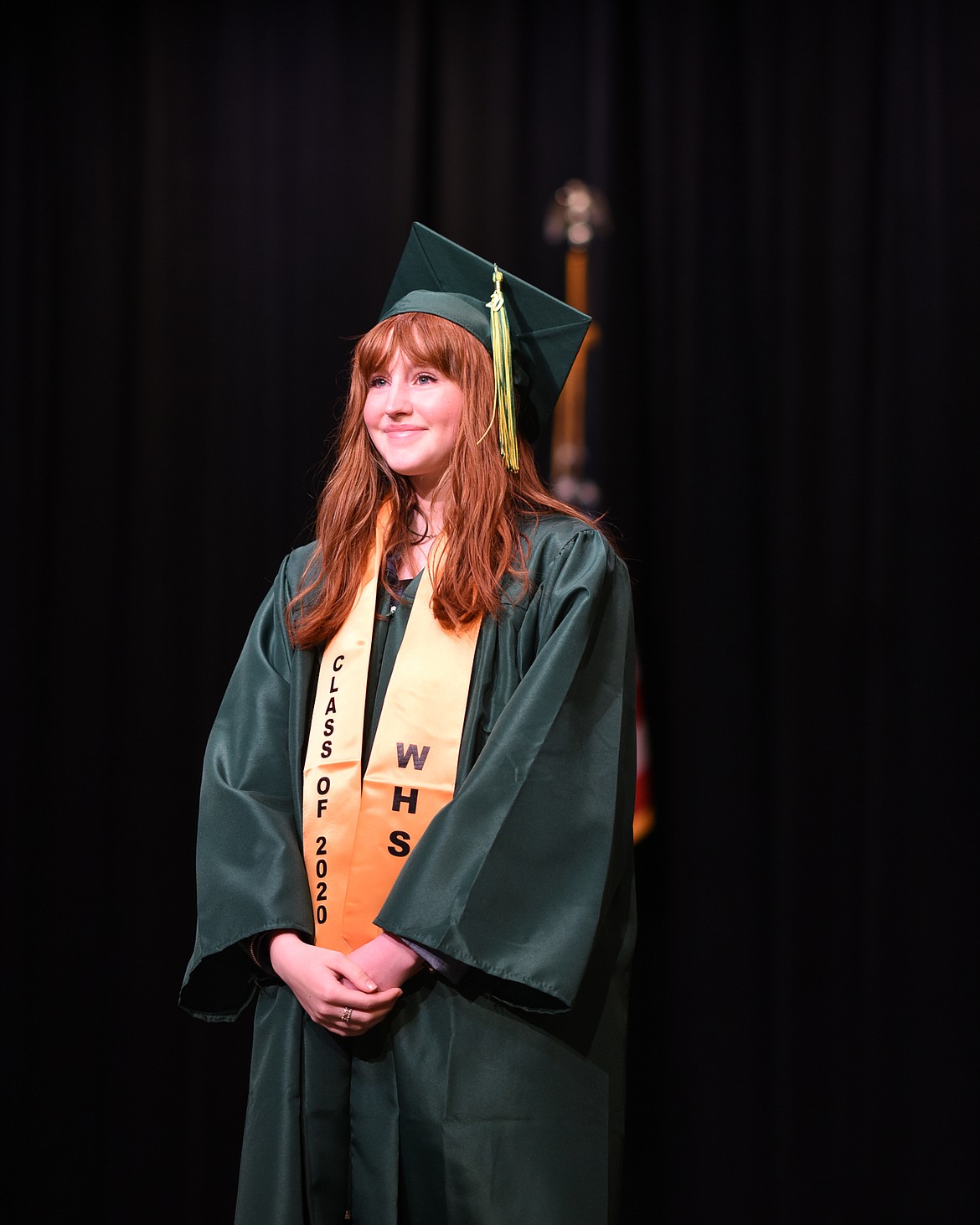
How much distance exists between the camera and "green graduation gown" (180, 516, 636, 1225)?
1459 mm

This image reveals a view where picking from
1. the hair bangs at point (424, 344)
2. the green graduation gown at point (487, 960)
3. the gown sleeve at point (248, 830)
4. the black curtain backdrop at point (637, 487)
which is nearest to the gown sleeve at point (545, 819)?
the green graduation gown at point (487, 960)

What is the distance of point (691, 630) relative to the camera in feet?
9.78

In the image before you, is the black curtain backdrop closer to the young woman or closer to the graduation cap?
the graduation cap

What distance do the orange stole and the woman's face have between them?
0.13m

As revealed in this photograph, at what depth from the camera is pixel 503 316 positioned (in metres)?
1.75

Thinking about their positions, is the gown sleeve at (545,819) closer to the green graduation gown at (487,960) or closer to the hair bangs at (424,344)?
the green graduation gown at (487,960)

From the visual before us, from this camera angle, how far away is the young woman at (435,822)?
1.47m

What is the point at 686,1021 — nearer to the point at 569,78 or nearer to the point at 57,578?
the point at 57,578

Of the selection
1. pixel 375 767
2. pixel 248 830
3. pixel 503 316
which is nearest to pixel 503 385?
pixel 503 316

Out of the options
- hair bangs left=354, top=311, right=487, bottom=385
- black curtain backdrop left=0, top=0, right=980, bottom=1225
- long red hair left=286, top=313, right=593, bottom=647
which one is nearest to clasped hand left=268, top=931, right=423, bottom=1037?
long red hair left=286, top=313, right=593, bottom=647

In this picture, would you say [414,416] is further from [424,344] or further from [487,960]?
[487,960]

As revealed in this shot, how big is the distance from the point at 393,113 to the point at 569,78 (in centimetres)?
45

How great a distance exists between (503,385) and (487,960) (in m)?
0.78

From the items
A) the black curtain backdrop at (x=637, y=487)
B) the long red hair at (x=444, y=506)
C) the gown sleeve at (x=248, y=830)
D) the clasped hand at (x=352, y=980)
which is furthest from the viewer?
the black curtain backdrop at (x=637, y=487)
